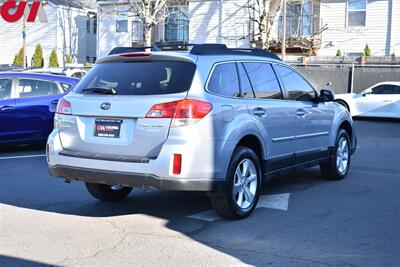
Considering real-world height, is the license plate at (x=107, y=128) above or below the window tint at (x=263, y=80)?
below

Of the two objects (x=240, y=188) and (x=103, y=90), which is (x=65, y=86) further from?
(x=240, y=188)

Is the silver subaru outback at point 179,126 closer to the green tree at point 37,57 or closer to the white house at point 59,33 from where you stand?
the green tree at point 37,57

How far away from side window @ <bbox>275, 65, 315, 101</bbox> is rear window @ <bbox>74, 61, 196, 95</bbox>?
185cm

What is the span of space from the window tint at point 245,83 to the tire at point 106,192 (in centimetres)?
203

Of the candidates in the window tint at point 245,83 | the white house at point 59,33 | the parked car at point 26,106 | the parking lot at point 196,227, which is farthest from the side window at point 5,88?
the white house at point 59,33

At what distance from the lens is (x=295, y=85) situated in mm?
7582

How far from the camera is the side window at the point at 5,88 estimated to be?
1097 cm

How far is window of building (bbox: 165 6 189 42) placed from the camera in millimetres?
35572

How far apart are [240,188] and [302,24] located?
27.3 meters

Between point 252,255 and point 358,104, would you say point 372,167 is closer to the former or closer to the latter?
point 252,255

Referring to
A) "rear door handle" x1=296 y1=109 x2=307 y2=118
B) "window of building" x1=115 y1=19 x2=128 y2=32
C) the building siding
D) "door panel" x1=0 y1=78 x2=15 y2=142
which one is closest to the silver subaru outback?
"rear door handle" x1=296 y1=109 x2=307 y2=118

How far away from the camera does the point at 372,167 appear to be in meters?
10.0

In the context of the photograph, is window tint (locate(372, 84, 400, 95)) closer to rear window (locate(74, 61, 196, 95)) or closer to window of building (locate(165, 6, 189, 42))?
rear window (locate(74, 61, 196, 95))

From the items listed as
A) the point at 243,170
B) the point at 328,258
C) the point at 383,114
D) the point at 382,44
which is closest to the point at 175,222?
the point at 243,170
